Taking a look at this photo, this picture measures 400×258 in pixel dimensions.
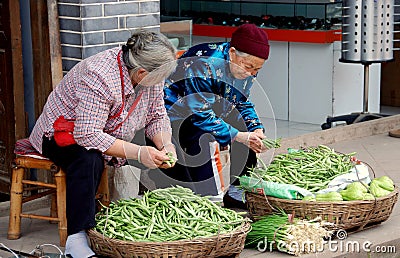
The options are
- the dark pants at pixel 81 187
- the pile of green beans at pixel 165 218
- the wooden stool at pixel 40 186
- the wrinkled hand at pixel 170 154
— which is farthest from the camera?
the wooden stool at pixel 40 186

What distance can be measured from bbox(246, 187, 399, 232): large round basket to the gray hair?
3.47 ft

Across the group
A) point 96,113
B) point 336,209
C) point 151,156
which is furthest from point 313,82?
point 96,113

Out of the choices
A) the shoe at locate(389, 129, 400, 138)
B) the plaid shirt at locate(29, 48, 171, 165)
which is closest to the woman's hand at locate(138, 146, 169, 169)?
the plaid shirt at locate(29, 48, 171, 165)

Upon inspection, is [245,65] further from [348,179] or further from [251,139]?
[348,179]

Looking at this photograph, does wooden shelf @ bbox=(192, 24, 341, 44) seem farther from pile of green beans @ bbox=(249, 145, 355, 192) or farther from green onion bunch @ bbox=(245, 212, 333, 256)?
green onion bunch @ bbox=(245, 212, 333, 256)

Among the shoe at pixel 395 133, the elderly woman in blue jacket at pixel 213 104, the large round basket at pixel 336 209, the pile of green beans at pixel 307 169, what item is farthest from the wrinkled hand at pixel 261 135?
the shoe at pixel 395 133

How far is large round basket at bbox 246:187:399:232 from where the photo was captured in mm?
5004

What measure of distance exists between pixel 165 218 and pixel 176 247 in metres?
0.30

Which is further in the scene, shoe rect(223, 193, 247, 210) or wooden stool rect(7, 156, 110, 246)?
shoe rect(223, 193, 247, 210)

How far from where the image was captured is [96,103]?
182 inches

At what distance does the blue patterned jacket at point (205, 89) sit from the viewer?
17.2 ft

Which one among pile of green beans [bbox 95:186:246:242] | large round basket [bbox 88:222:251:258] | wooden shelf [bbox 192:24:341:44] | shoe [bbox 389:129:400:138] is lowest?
shoe [bbox 389:129:400:138]

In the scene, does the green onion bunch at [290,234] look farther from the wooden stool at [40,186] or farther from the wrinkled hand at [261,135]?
the wooden stool at [40,186]

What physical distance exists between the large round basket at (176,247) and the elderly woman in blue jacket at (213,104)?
80cm
